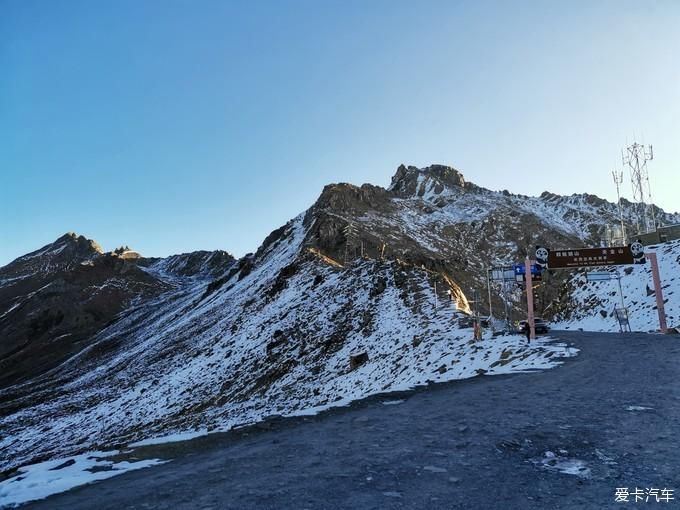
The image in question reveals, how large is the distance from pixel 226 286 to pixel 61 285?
9367 cm

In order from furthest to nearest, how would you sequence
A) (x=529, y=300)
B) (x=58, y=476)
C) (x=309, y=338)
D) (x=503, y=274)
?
(x=309, y=338) < (x=503, y=274) < (x=529, y=300) < (x=58, y=476)

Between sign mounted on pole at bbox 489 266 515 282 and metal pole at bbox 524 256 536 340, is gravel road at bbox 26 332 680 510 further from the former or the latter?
sign mounted on pole at bbox 489 266 515 282

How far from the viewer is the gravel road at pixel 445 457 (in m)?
6.14

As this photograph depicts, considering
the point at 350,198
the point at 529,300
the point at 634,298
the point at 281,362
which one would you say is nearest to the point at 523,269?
the point at 529,300

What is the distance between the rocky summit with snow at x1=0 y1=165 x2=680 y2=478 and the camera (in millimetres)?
24141

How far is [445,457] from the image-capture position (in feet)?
25.2

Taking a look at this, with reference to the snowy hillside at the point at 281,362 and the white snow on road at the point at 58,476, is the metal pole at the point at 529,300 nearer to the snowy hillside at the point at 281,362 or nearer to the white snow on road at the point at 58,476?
the snowy hillside at the point at 281,362

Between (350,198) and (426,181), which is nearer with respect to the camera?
(350,198)

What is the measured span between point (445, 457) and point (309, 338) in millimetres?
26572

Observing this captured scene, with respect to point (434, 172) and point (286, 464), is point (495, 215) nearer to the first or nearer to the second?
point (434, 172)

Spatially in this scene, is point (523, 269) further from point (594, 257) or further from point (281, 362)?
point (281, 362)

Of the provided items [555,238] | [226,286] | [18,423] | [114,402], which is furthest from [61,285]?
[555,238]

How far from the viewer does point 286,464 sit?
8.22m

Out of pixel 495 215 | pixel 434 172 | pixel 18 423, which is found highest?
pixel 434 172
